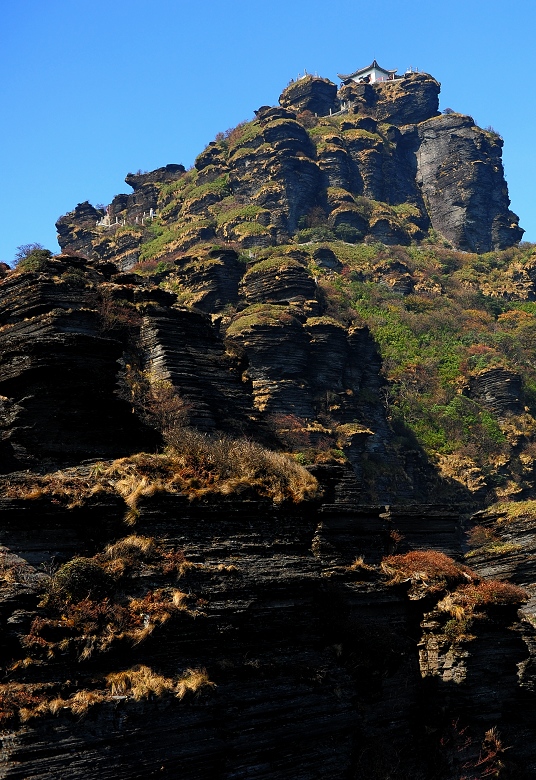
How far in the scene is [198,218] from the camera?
10569 centimetres

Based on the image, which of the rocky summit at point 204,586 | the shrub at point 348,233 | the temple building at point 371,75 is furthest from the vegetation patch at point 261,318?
the temple building at point 371,75

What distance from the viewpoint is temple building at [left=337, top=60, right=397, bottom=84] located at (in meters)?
150

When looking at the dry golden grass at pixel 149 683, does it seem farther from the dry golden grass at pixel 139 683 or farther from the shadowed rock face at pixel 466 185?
the shadowed rock face at pixel 466 185

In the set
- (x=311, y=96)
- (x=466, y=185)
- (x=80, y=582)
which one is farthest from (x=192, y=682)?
(x=311, y=96)

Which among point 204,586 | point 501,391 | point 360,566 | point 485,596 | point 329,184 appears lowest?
point 485,596

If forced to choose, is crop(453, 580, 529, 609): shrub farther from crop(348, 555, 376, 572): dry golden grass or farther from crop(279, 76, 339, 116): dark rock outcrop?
crop(279, 76, 339, 116): dark rock outcrop

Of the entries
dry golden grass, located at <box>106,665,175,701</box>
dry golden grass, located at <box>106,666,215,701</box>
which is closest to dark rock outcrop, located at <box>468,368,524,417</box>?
dry golden grass, located at <box>106,666,215,701</box>

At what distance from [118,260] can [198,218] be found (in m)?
12.3

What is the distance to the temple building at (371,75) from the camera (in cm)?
14950

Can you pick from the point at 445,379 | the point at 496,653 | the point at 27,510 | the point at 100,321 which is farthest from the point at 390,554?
the point at 445,379

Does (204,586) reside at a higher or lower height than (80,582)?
lower

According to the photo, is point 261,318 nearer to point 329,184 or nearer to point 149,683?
point 149,683

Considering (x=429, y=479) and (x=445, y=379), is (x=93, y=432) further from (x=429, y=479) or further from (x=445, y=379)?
(x=445, y=379)

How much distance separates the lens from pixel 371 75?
150m
